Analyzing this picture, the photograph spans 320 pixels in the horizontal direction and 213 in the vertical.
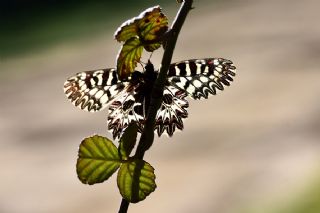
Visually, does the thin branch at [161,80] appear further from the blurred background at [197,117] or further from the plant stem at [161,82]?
the blurred background at [197,117]

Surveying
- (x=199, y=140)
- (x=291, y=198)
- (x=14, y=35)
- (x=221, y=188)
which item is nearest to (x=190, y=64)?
(x=291, y=198)

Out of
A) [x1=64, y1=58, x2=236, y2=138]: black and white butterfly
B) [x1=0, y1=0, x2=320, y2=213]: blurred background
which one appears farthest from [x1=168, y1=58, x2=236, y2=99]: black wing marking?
[x1=0, y1=0, x2=320, y2=213]: blurred background

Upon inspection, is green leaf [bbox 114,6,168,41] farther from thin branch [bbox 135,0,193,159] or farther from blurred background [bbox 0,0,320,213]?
blurred background [bbox 0,0,320,213]

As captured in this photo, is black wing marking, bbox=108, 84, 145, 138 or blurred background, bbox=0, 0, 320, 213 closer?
black wing marking, bbox=108, 84, 145, 138

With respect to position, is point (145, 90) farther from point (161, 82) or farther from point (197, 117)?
point (197, 117)

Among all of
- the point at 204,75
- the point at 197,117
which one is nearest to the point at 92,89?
the point at 204,75

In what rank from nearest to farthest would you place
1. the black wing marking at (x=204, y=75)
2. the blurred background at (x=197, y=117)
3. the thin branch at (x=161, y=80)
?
the thin branch at (x=161, y=80)
the black wing marking at (x=204, y=75)
the blurred background at (x=197, y=117)

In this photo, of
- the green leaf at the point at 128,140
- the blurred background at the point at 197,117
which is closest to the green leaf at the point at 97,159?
the green leaf at the point at 128,140
